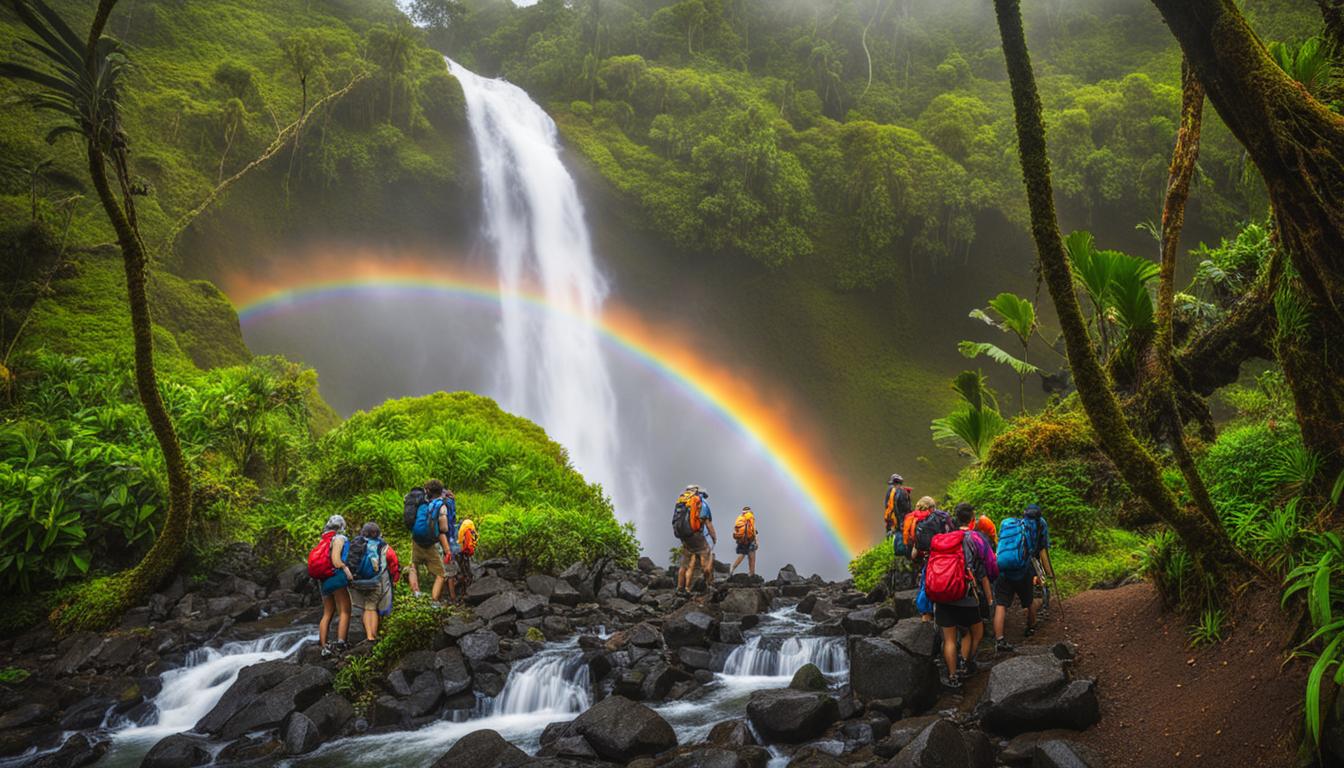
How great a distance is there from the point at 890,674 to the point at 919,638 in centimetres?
52

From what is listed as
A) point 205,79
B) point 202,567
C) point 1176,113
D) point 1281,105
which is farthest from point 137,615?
point 1176,113

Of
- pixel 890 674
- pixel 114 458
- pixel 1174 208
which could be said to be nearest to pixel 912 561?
pixel 890 674

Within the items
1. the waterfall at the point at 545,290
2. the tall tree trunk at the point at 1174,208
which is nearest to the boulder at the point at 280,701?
the tall tree trunk at the point at 1174,208

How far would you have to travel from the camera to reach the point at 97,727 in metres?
7.29

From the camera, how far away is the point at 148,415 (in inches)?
371

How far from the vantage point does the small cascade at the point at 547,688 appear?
771cm

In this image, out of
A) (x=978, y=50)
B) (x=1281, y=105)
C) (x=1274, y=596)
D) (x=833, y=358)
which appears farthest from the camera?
(x=978, y=50)

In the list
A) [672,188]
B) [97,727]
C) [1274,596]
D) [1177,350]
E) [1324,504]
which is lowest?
[97,727]

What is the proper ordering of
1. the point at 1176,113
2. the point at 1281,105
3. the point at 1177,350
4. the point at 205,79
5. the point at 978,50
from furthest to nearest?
the point at 978,50 < the point at 1176,113 < the point at 205,79 < the point at 1177,350 < the point at 1281,105

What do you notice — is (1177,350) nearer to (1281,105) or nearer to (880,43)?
(1281,105)

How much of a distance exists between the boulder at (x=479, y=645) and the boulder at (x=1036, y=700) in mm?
5285

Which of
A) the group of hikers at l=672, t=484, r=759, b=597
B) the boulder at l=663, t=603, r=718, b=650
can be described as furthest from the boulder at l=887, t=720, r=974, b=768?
the group of hikers at l=672, t=484, r=759, b=597

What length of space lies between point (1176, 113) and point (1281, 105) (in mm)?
35422

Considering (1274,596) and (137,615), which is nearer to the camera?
(1274,596)
